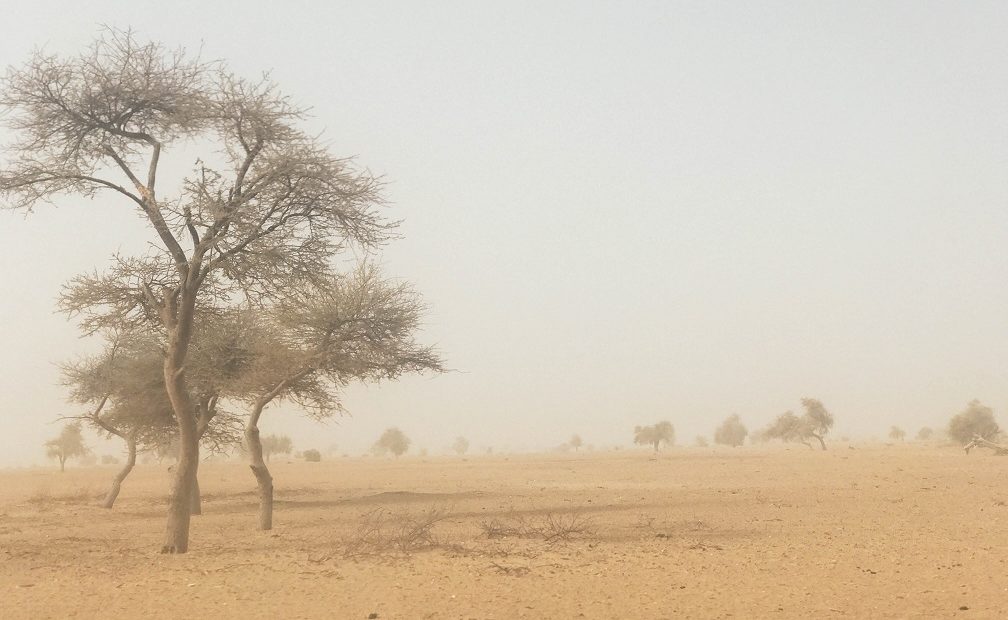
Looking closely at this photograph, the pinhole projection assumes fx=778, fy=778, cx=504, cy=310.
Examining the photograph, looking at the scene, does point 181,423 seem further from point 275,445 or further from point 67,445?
point 275,445

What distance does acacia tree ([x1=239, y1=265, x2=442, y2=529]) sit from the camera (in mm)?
17984

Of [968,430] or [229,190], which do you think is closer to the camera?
[229,190]

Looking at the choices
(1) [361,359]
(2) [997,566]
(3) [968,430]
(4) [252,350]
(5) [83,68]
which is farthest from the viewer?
(3) [968,430]

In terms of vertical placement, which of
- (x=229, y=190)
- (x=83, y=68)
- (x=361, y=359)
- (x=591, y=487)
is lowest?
(x=591, y=487)

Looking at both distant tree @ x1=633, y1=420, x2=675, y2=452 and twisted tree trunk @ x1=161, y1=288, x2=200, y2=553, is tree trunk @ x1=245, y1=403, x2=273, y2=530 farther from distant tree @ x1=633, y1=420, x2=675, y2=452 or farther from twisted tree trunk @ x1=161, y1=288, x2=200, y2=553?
distant tree @ x1=633, y1=420, x2=675, y2=452

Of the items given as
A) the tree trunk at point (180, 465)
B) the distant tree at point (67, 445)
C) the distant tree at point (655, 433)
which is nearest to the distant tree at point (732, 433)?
the distant tree at point (655, 433)

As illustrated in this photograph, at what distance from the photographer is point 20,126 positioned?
13555mm

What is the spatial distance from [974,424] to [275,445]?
75.4 m

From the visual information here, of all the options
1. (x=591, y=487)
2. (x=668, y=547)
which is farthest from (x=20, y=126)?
(x=591, y=487)

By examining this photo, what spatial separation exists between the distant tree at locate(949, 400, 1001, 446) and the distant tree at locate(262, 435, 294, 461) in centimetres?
7231

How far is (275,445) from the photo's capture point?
3792 inches

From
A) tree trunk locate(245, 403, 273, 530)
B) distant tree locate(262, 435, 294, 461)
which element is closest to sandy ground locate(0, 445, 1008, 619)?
tree trunk locate(245, 403, 273, 530)

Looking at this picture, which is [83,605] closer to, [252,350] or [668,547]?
[668,547]

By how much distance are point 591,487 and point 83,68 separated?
961 inches
